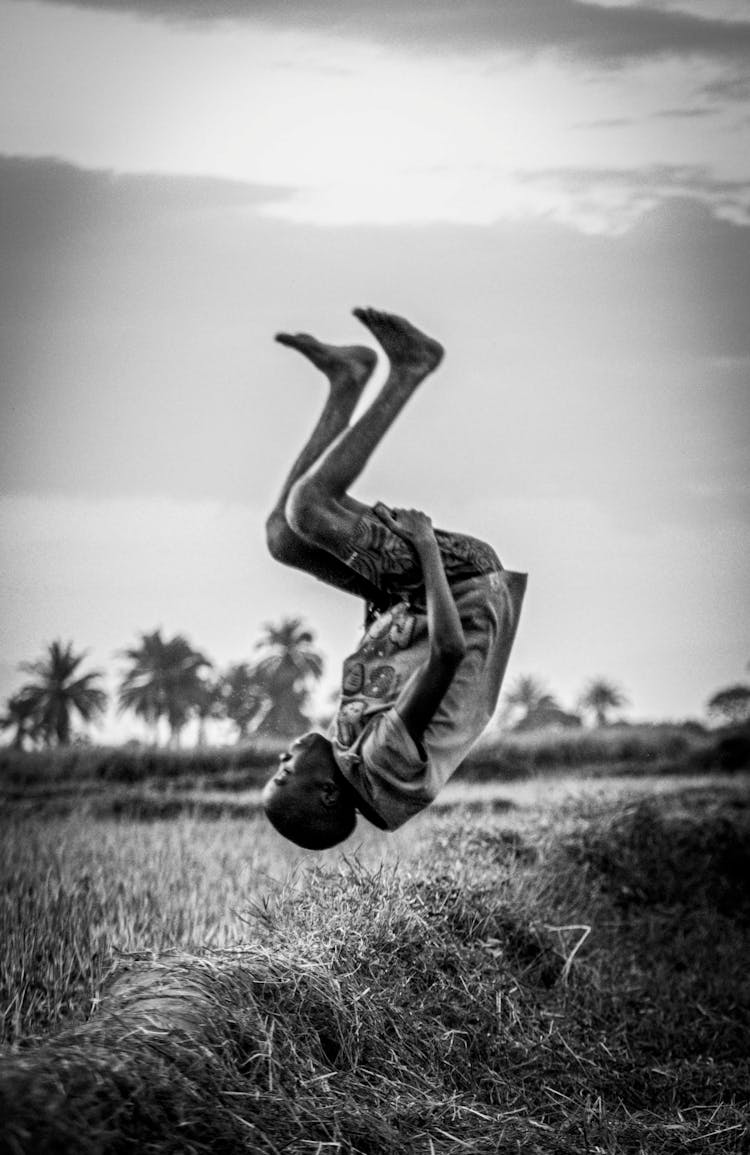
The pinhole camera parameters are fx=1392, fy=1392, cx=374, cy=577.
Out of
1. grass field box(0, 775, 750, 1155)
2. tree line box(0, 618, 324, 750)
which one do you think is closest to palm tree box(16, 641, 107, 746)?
tree line box(0, 618, 324, 750)

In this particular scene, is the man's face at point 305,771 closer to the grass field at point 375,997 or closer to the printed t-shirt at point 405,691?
the printed t-shirt at point 405,691

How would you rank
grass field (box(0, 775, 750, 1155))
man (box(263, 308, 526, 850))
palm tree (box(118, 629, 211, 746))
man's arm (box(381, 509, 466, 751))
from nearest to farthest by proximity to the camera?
grass field (box(0, 775, 750, 1155)) → man's arm (box(381, 509, 466, 751)) → man (box(263, 308, 526, 850)) → palm tree (box(118, 629, 211, 746))

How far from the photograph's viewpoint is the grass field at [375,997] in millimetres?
4430

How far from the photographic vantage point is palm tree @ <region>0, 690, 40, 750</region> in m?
27.1

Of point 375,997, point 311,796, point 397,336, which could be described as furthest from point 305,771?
point 397,336

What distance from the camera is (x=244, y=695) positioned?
31.1 metres

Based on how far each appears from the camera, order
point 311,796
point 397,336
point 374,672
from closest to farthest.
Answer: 1. point 397,336
2. point 311,796
3. point 374,672

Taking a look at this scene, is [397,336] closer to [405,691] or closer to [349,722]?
[405,691]

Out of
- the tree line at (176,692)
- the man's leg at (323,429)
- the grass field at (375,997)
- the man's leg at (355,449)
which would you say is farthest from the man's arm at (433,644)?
the tree line at (176,692)

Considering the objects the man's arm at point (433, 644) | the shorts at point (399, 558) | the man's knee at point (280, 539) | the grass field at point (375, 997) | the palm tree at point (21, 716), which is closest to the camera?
the grass field at point (375, 997)

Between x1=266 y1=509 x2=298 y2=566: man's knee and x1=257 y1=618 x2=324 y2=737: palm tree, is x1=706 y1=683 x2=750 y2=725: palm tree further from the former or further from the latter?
x1=266 y1=509 x2=298 y2=566: man's knee

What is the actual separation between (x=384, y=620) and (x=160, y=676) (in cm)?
3155

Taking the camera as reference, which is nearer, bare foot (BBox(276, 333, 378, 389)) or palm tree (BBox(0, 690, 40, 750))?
bare foot (BBox(276, 333, 378, 389))

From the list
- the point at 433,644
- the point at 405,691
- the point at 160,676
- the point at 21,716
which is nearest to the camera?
the point at 433,644
